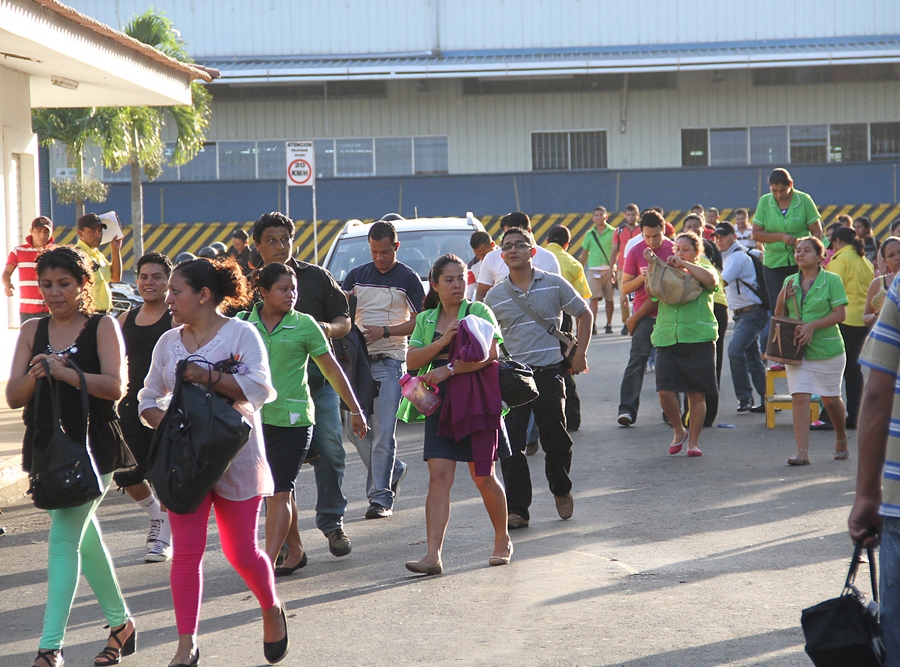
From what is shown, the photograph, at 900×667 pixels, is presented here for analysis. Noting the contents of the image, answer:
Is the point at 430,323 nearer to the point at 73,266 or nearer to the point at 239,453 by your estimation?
the point at 239,453

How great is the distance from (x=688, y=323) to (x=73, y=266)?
612cm

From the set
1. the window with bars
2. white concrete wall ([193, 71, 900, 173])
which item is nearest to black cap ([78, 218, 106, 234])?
white concrete wall ([193, 71, 900, 173])

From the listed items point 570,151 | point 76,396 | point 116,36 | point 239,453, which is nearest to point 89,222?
point 116,36

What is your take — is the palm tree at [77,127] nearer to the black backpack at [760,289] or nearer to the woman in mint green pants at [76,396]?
the black backpack at [760,289]

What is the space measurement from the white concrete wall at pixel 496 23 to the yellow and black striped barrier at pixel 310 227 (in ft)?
19.3

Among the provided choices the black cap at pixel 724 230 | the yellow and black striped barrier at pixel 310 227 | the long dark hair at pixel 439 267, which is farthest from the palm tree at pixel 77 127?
the long dark hair at pixel 439 267

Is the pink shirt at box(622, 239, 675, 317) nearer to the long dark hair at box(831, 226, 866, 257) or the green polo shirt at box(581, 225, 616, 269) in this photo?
the long dark hair at box(831, 226, 866, 257)

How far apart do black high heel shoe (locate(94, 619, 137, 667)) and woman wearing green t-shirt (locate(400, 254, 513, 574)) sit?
167cm

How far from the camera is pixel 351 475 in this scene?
31.2ft

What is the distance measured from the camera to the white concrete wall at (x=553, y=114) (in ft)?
99.4

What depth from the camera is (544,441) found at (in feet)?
25.0

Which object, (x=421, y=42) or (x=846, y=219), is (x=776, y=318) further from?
(x=421, y=42)

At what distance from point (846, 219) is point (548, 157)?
12876 mm

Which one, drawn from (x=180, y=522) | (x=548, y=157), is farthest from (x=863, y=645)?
(x=548, y=157)
